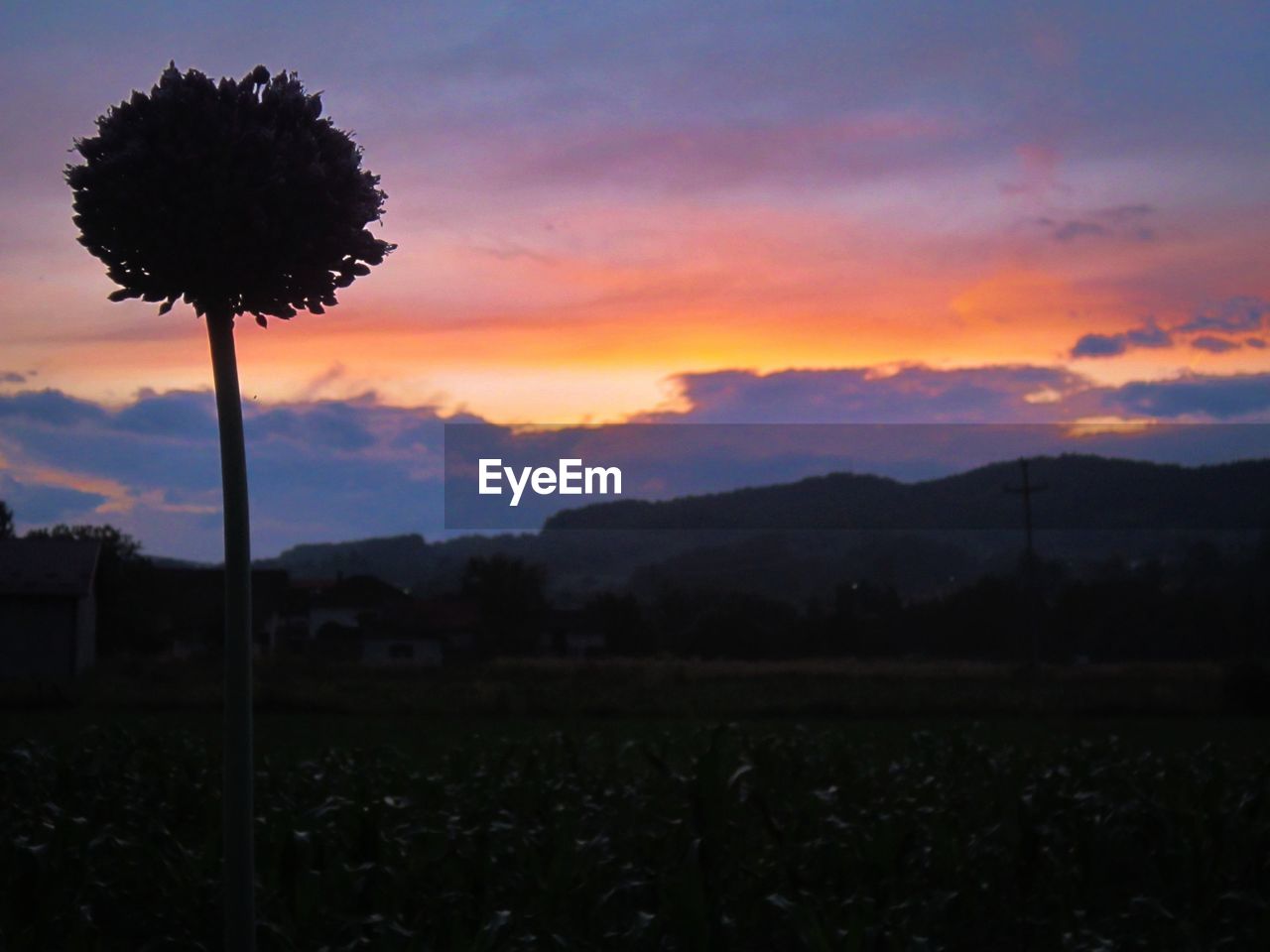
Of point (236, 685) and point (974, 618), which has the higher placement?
point (236, 685)

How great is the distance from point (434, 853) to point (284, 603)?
5941 centimetres

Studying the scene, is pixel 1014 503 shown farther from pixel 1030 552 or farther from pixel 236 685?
pixel 236 685

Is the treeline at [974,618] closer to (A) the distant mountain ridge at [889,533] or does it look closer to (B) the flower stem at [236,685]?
(A) the distant mountain ridge at [889,533]

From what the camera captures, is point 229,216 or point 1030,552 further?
point 1030,552

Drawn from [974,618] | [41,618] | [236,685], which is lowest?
[974,618]

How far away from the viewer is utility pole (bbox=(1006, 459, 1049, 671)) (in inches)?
1614

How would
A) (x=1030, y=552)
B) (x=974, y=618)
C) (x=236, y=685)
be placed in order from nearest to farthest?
(x=236, y=685), (x=1030, y=552), (x=974, y=618)

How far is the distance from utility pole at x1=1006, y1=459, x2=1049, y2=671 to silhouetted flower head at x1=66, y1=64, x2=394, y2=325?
39635 mm

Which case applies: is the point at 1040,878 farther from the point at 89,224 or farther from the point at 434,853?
the point at 89,224

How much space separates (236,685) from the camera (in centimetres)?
348

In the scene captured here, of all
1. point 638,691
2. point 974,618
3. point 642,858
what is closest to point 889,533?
point 974,618

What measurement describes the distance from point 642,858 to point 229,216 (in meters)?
4.79

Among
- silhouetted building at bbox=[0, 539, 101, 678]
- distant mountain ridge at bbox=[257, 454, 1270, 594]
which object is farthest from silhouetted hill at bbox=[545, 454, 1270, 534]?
silhouetted building at bbox=[0, 539, 101, 678]

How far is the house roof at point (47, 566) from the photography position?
38500 millimetres
